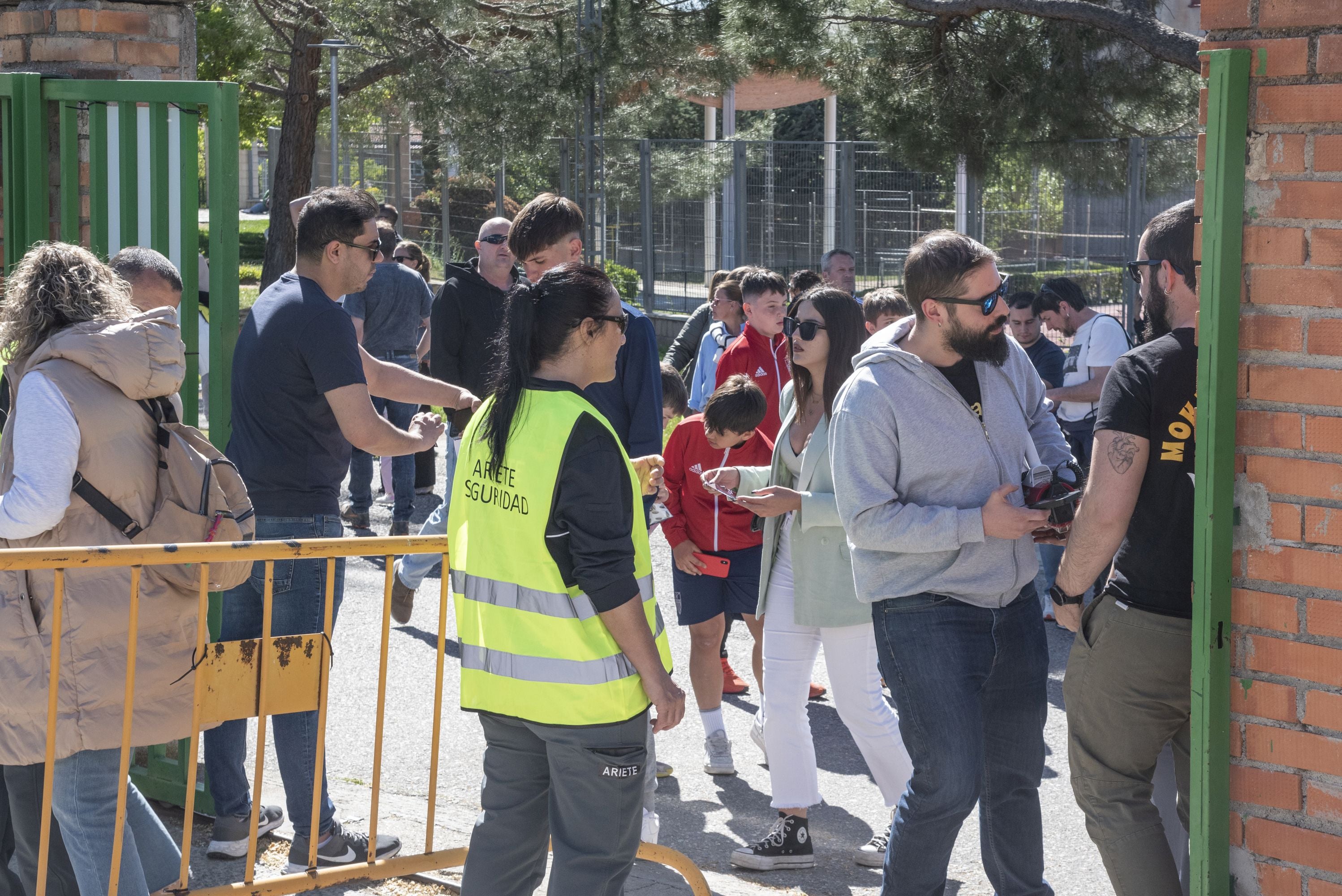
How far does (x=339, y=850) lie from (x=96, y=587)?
125cm

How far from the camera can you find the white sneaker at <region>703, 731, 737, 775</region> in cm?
530

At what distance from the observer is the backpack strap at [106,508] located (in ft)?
11.1

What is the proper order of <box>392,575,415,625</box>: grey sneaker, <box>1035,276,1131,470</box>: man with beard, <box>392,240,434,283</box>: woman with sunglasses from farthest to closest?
<box>392,240,434,283</box>: woman with sunglasses → <box>1035,276,1131,470</box>: man with beard → <box>392,575,415,625</box>: grey sneaker

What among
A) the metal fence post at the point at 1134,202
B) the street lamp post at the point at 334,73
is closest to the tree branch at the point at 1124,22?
the metal fence post at the point at 1134,202

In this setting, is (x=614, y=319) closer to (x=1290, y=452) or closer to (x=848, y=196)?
(x=1290, y=452)

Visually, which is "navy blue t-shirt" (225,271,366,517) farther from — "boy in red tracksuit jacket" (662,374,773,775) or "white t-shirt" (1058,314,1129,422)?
"white t-shirt" (1058,314,1129,422)

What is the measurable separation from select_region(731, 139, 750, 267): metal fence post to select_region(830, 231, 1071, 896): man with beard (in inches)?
479

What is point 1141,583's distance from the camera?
10.5 feet

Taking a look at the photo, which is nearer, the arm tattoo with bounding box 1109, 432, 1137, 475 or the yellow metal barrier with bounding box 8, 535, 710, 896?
the arm tattoo with bounding box 1109, 432, 1137, 475

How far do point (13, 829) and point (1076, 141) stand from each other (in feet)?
29.4

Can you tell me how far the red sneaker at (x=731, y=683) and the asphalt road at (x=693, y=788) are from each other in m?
0.04

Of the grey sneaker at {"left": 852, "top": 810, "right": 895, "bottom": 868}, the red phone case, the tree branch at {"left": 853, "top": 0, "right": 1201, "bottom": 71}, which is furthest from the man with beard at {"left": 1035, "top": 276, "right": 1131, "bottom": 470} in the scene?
the grey sneaker at {"left": 852, "top": 810, "right": 895, "bottom": 868}

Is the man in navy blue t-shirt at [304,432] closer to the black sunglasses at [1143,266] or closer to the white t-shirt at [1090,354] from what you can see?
the black sunglasses at [1143,266]

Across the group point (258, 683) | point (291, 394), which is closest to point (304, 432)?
point (291, 394)
